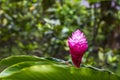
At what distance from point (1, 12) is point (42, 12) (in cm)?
37

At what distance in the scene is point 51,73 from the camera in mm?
953

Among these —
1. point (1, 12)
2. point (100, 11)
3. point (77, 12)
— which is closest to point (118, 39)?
point (100, 11)

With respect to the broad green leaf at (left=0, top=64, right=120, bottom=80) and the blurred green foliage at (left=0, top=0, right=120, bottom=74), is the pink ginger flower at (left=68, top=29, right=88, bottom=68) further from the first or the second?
the blurred green foliage at (left=0, top=0, right=120, bottom=74)

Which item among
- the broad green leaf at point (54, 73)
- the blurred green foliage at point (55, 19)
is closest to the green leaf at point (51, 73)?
the broad green leaf at point (54, 73)

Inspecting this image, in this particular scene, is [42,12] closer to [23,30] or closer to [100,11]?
[23,30]

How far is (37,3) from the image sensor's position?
129 inches

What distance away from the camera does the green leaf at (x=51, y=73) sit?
0.94 m

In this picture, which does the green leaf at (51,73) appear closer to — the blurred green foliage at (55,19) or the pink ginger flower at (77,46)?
the pink ginger flower at (77,46)

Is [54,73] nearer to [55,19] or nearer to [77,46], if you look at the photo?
[77,46]

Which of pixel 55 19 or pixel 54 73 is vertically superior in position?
pixel 54 73

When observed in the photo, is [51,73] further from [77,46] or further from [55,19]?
[55,19]

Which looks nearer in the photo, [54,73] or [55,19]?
[54,73]

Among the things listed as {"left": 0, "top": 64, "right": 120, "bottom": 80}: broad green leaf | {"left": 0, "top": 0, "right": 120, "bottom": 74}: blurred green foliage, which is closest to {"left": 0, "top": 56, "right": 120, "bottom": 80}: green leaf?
{"left": 0, "top": 64, "right": 120, "bottom": 80}: broad green leaf

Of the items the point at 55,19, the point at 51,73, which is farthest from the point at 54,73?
the point at 55,19
